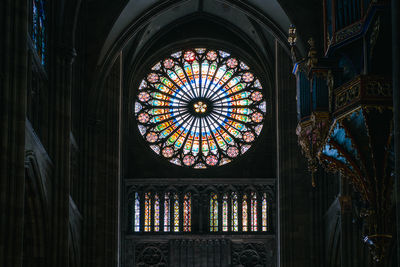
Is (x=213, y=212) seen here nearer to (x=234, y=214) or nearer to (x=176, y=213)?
(x=234, y=214)

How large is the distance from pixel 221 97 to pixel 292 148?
585cm

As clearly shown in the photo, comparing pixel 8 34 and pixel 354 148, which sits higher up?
pixel 8 34

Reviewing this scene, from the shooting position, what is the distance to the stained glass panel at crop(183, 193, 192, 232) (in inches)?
1335

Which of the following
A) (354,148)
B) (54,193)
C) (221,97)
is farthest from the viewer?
(221,97)

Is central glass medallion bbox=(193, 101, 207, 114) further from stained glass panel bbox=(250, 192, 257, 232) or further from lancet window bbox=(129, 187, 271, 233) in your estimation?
stained glass panel bbox=(250, 192, 257, 232)

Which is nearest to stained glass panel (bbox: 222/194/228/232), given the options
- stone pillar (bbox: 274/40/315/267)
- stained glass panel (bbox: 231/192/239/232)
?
stained glass panel (bbox: 231/192/239/232)

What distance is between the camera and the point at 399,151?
43.7 feet

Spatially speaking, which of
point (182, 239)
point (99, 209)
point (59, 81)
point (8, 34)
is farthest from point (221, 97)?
point (8, 34)

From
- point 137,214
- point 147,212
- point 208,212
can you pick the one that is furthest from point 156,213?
point 208,212

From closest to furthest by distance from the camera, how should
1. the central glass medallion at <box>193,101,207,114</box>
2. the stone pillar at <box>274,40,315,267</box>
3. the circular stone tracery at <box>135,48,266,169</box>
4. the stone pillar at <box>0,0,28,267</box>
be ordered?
1. the stone pillar at <box>0,0,28,267</box>
2. the stone pillar at <box>274,40,315,267</box>
3. the circular stone tracery at <box>135,48,266,169</box>
4. the central glass medallion at <box>193,101,207,114</box>

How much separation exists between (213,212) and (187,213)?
0.91 m

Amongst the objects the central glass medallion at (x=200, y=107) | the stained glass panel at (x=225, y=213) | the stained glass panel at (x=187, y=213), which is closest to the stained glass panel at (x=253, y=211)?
the stained glass panel at (x=225, y=213)

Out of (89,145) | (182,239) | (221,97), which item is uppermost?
(221,97)

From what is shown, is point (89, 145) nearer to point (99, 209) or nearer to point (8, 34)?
point (99, 209)
